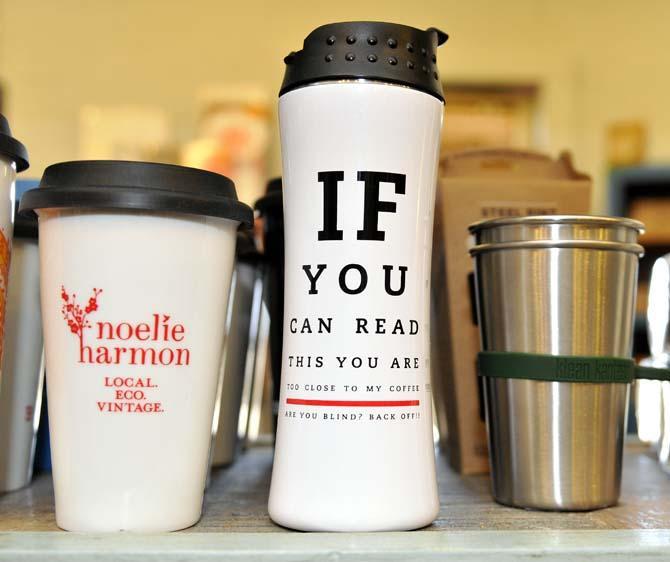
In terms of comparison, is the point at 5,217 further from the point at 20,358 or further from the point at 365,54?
the point at 365,54

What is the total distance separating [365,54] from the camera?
20.2 inches

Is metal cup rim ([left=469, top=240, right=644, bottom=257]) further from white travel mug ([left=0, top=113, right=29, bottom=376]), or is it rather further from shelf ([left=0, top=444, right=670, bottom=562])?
white travel mug ([left=0, top=113, right=29, bottom=376])

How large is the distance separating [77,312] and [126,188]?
8 centimetres

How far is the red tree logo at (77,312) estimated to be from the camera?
19.2 inches

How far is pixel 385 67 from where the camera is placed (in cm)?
51

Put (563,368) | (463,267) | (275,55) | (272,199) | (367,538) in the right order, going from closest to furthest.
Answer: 1. (367,538)
2. (563,368)
3. (272,199)
4. (463,267)
5. (275,55)

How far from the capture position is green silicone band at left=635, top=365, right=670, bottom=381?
606 mm

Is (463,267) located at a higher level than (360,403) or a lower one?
higher

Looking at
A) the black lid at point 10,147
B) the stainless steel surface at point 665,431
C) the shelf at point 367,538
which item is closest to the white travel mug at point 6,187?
the black lid at point 10,147

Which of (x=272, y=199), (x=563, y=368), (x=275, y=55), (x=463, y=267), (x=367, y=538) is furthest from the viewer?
(x=275, y=55)

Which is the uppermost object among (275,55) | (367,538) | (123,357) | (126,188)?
(275,55)

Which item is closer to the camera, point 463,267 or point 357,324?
point 357,324

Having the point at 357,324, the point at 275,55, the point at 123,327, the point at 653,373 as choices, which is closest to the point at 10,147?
the point at 123,327

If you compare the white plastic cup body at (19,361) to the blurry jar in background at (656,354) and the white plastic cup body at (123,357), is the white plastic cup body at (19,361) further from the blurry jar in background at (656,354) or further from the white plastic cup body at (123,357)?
the blurry jar in background at (656,354)
